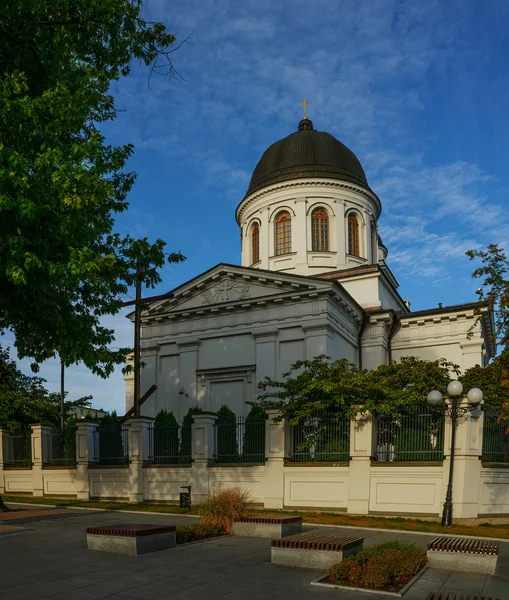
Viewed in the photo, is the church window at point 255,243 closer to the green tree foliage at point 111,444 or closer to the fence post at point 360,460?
the green tree foliage at point 111,444

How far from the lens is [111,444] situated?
2177cm

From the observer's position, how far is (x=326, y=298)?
2617 cm

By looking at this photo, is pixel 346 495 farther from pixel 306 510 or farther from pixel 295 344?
pixel 295 344

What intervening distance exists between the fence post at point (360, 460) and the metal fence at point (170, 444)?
609cm

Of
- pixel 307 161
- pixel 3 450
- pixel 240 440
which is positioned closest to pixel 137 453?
pixel 240 440

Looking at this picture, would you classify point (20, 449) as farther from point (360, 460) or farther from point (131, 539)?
point (131, 539)

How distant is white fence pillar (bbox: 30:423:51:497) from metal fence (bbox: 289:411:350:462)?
1090 centimetres

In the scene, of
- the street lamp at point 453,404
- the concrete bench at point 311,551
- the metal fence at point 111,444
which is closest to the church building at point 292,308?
the metal fence at point 111,444

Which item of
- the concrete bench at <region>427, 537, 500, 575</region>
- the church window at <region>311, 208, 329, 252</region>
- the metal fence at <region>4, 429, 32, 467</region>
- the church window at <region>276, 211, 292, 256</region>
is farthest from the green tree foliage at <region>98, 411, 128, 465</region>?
the church window at <region>311, 208, 329, 252</region>

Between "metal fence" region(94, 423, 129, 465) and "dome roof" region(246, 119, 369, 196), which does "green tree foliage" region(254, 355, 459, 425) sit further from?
"dome roof" region(246, 119, 369, 196)

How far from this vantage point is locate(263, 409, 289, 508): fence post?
17.7 m

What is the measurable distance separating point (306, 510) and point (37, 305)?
32.7 ft

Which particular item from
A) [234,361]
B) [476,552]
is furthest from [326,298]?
[476,552]

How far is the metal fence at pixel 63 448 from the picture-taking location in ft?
74.3
